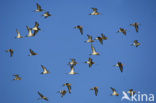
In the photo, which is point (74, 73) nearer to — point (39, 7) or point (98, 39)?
point (98, 39)

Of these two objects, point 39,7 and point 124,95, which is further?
point 124,95

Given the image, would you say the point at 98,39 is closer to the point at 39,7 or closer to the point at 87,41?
the point at 87,41

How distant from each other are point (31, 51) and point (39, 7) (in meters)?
3.19

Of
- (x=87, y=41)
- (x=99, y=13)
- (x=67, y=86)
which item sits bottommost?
(x=67, y=86)

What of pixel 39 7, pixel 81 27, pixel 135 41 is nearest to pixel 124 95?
pixel 135 41

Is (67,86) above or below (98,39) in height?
below

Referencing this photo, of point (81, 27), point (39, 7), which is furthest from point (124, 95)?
point (39, 7)

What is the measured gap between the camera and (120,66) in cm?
3161

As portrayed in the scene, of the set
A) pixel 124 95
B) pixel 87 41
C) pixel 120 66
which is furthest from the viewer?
pixel 124 95

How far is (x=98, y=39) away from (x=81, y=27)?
160 cm

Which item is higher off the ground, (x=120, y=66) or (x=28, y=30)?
(x=28, y=30)

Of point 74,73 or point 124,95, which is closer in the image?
point 74,73

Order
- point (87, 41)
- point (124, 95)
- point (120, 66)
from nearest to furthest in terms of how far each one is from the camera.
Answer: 1. point (120, 66)
2. point (87, 41)
3. point (124, 95)

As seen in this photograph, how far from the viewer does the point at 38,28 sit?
33.6 meters
